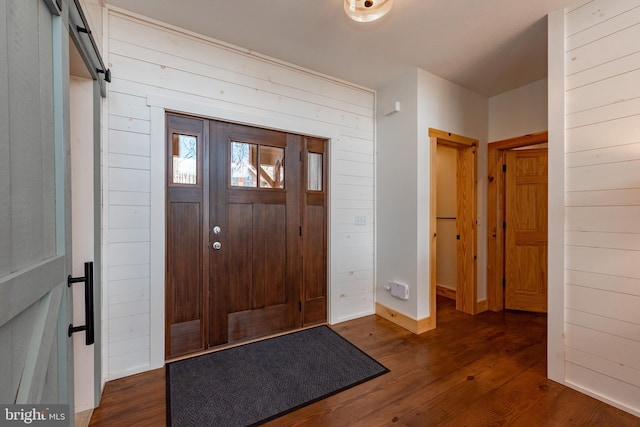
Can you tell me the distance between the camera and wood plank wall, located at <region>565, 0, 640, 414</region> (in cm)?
168

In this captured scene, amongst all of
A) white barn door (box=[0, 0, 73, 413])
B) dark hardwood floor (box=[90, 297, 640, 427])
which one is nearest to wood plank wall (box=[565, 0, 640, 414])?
dark hardwood floor (box=[90, 297, 640, 427])

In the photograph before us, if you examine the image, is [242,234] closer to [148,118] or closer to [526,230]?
[148,118]

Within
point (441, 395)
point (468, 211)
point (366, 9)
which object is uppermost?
point (366, 9)

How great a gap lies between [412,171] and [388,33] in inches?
50.9

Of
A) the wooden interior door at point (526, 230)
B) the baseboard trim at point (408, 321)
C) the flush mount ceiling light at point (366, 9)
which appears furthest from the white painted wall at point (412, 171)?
the flush mount ceiling light at point (366, 9)

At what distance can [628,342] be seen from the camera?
1.69 m

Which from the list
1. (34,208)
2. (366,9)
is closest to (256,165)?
(366,9)

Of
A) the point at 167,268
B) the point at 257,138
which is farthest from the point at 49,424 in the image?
the point at 257,138

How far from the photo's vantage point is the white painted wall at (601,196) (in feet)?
5.50

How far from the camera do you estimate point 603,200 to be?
1780 millimetres

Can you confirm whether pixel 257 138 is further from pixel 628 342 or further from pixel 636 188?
pixel 628 342

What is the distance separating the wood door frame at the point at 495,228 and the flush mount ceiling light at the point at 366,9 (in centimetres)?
255

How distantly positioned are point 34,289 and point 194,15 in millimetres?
2178

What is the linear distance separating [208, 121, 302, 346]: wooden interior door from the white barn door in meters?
1.32
